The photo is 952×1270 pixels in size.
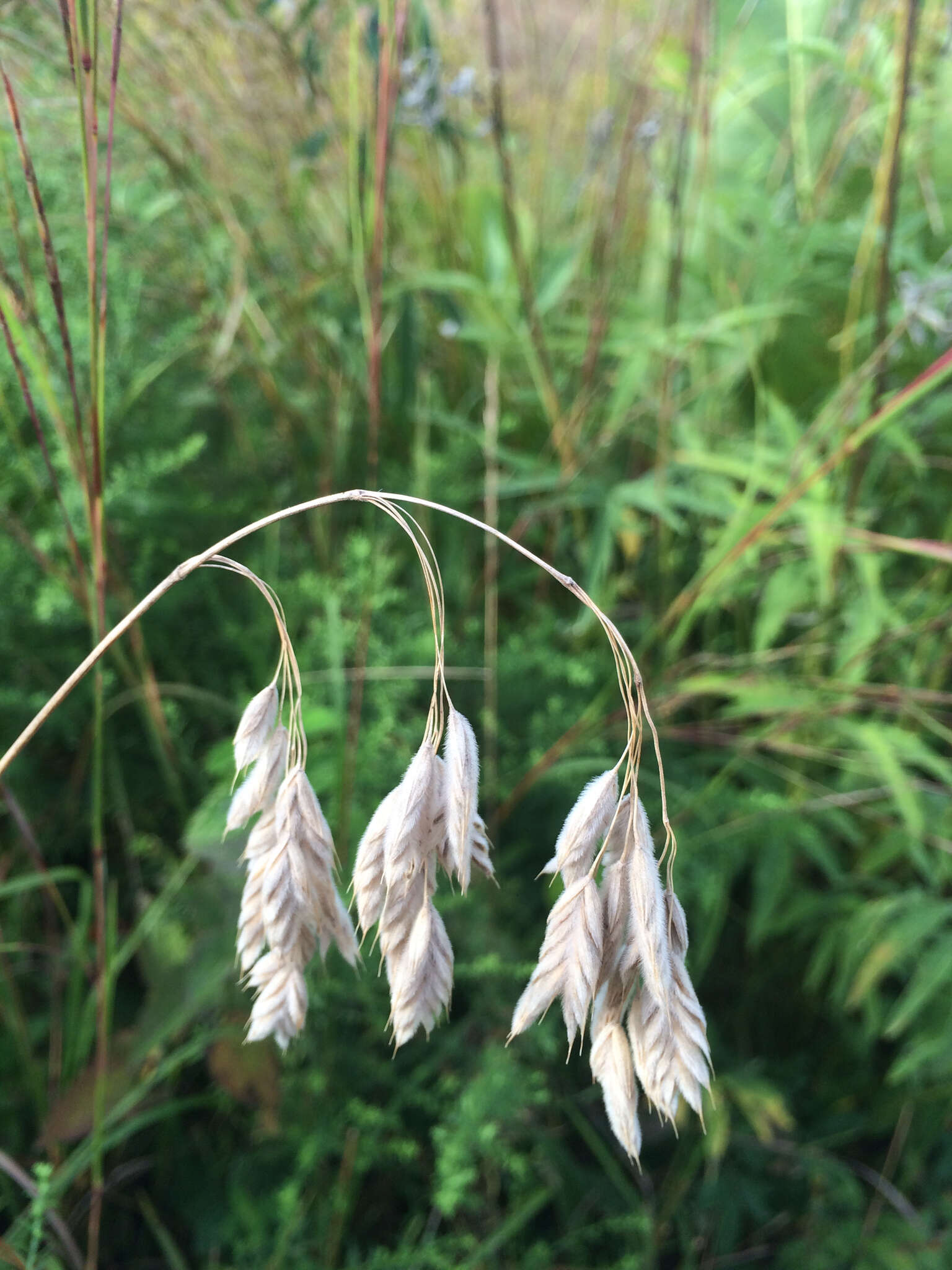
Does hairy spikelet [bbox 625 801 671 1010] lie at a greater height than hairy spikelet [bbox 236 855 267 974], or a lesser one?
greater

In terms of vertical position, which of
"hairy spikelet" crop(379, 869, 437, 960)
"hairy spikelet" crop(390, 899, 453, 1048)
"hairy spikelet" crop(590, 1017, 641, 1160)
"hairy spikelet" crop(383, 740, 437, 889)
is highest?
"hairy spikelet" crop(383, 740, 437, 889)

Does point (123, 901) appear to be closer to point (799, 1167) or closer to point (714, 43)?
point (799, 1167)

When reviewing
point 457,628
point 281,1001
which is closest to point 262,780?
point 281,1001

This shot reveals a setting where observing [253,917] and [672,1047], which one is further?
[253,917]

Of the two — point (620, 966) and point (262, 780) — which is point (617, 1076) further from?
point (262, 780)

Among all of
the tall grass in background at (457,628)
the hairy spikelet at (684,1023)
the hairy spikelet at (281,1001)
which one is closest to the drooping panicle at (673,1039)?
the hairy spikelet at (684,1023)

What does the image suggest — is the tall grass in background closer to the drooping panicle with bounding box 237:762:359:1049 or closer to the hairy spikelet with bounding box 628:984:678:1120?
the drooping panicle with bounding box 237:762:359:1049

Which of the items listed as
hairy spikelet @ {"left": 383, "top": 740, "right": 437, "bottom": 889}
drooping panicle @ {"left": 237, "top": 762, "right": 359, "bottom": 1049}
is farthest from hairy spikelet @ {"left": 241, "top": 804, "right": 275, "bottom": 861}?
hairy spikelet @ {"left": 383, "top": 740, "right": 437, "bottom": 889}

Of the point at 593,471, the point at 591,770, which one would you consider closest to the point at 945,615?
the point at 591,770
